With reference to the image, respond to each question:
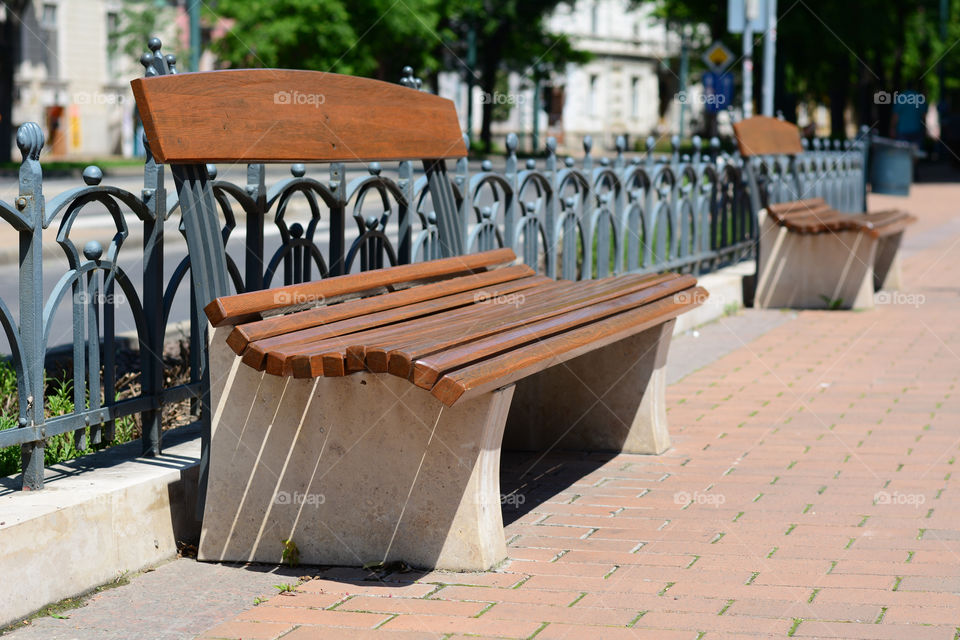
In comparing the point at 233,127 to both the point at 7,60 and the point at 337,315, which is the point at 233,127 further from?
the point at 7,60

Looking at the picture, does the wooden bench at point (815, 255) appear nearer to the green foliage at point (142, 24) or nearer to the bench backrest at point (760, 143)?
the bench backrest at point (760, 143)

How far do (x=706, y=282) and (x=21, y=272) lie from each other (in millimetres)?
6587

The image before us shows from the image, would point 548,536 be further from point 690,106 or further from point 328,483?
point 690,106

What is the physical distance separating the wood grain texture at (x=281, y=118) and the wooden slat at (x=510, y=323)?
793mm

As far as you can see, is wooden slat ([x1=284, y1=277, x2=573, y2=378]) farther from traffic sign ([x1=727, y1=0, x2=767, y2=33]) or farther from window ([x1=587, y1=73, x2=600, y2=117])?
window ([x1=587, y1=73, x2=600, y2=117])

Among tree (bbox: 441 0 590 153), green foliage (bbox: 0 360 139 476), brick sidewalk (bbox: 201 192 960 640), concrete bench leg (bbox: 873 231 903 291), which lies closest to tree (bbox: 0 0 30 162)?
tree (bbox: 441 0 590 153)

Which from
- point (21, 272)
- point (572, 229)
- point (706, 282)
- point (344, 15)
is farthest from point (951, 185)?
point (21, 272)

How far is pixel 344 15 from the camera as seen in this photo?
37.6 meters

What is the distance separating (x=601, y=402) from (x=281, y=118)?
1936 mm

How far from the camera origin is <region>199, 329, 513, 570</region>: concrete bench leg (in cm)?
380

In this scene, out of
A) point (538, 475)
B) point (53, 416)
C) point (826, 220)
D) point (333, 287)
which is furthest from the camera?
point (826, 220)

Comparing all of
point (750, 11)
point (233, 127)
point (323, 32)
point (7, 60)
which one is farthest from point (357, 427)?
point (323, 32)

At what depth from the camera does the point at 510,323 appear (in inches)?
165

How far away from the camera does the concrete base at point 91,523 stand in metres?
3.34
